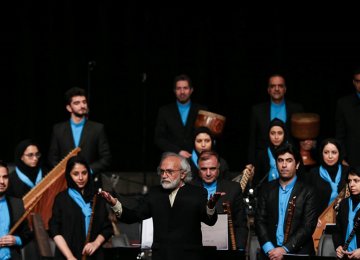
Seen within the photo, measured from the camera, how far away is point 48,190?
995cm

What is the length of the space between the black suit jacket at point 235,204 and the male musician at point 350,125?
1559mm

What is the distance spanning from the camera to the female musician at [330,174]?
9.75 meters

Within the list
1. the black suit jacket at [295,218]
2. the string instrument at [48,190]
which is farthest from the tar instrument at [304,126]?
the string instrument at [48,190]

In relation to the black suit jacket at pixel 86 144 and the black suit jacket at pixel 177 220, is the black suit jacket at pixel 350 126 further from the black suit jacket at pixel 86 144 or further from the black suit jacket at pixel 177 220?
the black suit jacket at pixel 177 220

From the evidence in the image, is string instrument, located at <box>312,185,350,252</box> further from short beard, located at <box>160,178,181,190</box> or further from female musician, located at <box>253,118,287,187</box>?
short beard, located at <box>160,178,181,190</box>

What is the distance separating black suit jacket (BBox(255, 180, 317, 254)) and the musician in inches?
37.1

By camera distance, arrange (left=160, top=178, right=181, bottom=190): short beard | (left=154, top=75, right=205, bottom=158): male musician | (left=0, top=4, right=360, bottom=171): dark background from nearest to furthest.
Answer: (left=160, top=178, right=181, bottom=190): short beard, (left=154, top=75, right=205, bottom=158): male musician, (left=0, top=4, right=360, bottom=171): dark background

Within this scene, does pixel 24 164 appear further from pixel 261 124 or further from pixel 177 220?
pixel 177 220

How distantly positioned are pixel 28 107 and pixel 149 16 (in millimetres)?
1518

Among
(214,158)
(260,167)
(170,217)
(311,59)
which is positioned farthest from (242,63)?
(170,217)

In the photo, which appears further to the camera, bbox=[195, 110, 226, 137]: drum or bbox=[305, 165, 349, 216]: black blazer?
bbox=[195, 110, 226, 137]: drum

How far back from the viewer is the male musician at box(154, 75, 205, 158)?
35.3ft

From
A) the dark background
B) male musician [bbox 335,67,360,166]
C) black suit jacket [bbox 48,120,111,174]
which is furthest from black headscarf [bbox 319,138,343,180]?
the dark background

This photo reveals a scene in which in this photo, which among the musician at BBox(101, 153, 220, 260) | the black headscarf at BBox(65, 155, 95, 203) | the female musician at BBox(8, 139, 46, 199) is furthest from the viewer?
the female musician at BBox(8, 139, 46, 199)
